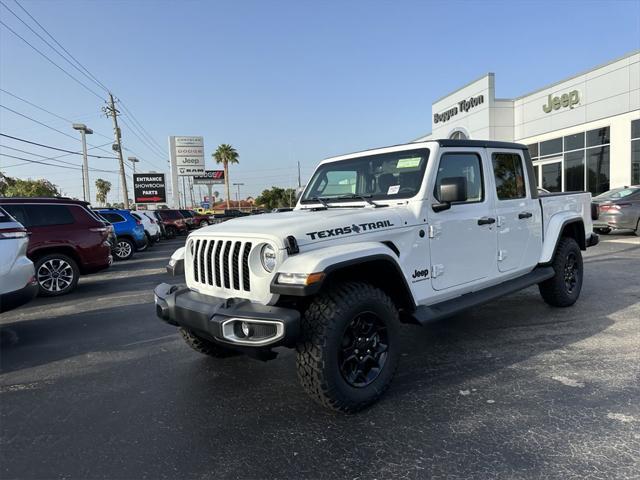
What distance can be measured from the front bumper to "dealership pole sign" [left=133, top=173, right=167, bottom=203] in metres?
41.1

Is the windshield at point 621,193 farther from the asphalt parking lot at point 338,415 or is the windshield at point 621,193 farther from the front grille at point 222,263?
the front grille at point 222,263

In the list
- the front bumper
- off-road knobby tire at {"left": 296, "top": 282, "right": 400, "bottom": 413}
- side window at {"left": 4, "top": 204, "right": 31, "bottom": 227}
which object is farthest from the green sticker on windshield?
side window at {"left": 4, "top": 204, "right": 31, "bottom": 227}

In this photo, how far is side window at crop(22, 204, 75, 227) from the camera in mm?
8117

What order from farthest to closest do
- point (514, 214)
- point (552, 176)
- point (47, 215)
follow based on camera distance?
point (552, 176)
point (47, 215)
point (514, 214)

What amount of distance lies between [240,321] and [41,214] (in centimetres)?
714

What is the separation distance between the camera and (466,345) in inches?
176

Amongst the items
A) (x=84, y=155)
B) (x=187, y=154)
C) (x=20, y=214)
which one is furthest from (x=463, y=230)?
(x=187, y=154)

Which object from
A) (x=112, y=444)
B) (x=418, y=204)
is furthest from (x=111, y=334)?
(x=418, y=204)

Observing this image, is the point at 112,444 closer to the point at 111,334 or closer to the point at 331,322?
the point at 331,322

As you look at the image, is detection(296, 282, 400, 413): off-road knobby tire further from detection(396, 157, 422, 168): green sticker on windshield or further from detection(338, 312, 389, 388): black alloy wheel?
detection(396, 157, 422, 168): green sticker on windshield

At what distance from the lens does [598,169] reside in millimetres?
19406

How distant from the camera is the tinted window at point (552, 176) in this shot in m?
22.0

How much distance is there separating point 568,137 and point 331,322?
22.1m

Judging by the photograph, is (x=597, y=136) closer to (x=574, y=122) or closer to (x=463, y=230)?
(x=574, y=122)
